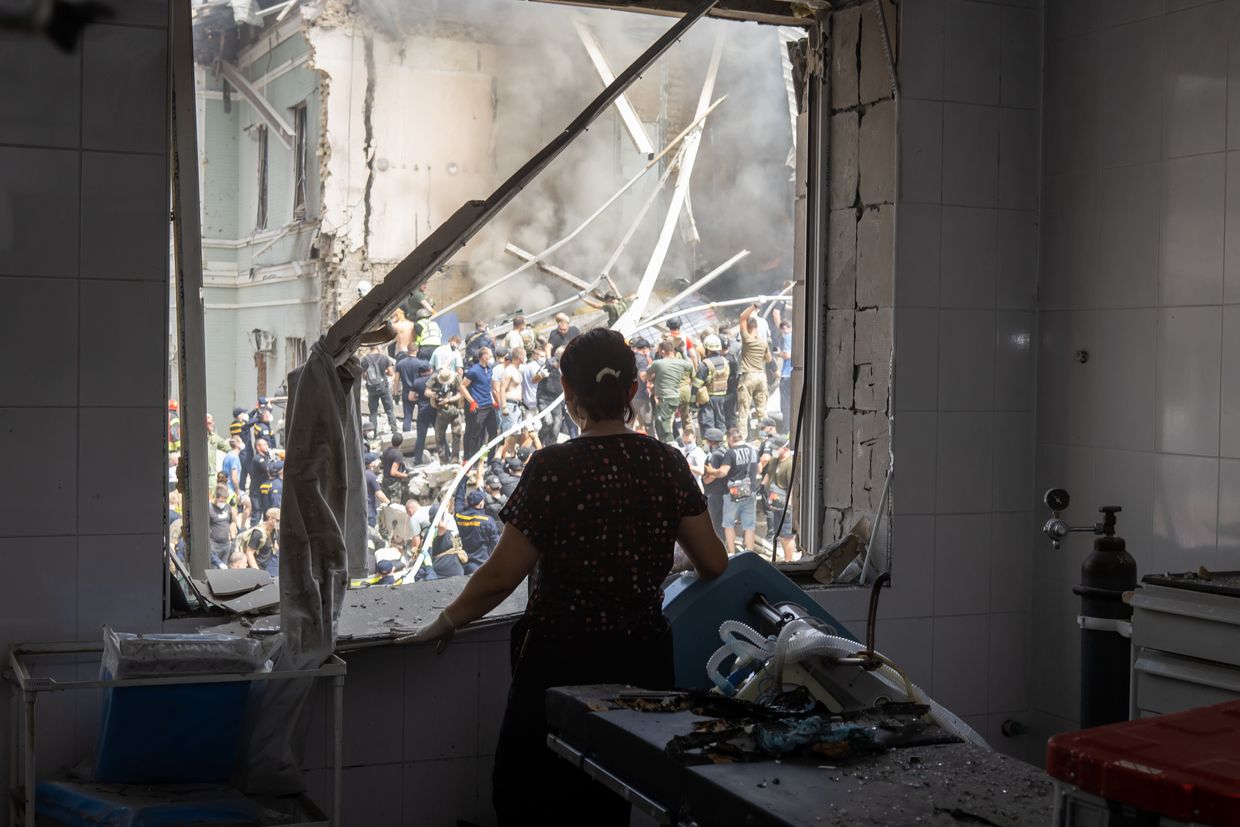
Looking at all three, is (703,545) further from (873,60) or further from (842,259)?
(873,60)

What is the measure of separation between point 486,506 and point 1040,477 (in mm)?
4489

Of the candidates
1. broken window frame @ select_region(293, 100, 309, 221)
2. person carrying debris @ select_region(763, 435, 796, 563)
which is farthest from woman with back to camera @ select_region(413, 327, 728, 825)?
broken window frame @ select_region(293, 100, 309, 221)

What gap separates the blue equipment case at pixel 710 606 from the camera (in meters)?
2.39

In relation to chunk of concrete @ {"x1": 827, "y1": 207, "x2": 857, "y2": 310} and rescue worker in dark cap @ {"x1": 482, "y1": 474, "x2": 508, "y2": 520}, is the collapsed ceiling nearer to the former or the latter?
chunk of concrete @ {"x1": 827, "y1": 207, "x2": 857, "y2": 310}

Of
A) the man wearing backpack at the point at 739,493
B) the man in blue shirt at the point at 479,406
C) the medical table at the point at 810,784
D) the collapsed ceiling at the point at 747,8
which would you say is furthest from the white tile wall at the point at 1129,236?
the man in blue shirt at the point at 479,406

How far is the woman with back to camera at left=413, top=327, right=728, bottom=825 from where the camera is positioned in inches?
82.3

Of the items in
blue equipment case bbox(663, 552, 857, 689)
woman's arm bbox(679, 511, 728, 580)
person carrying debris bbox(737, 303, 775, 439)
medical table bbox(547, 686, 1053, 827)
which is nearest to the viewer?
medical table bbox(547, 686, 1053, 827)

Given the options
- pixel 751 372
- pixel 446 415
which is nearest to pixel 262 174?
pixel 446 415

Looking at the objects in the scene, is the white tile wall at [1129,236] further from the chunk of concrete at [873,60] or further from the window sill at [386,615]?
the window sill at [386,615]

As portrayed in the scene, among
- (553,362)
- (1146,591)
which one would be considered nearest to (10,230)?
(1146,591)

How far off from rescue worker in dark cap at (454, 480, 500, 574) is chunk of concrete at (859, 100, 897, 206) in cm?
449

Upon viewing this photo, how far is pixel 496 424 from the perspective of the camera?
7559mm

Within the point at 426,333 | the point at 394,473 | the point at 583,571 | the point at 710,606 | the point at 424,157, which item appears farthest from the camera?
the point at 424,157

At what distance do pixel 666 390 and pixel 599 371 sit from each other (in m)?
5.69
